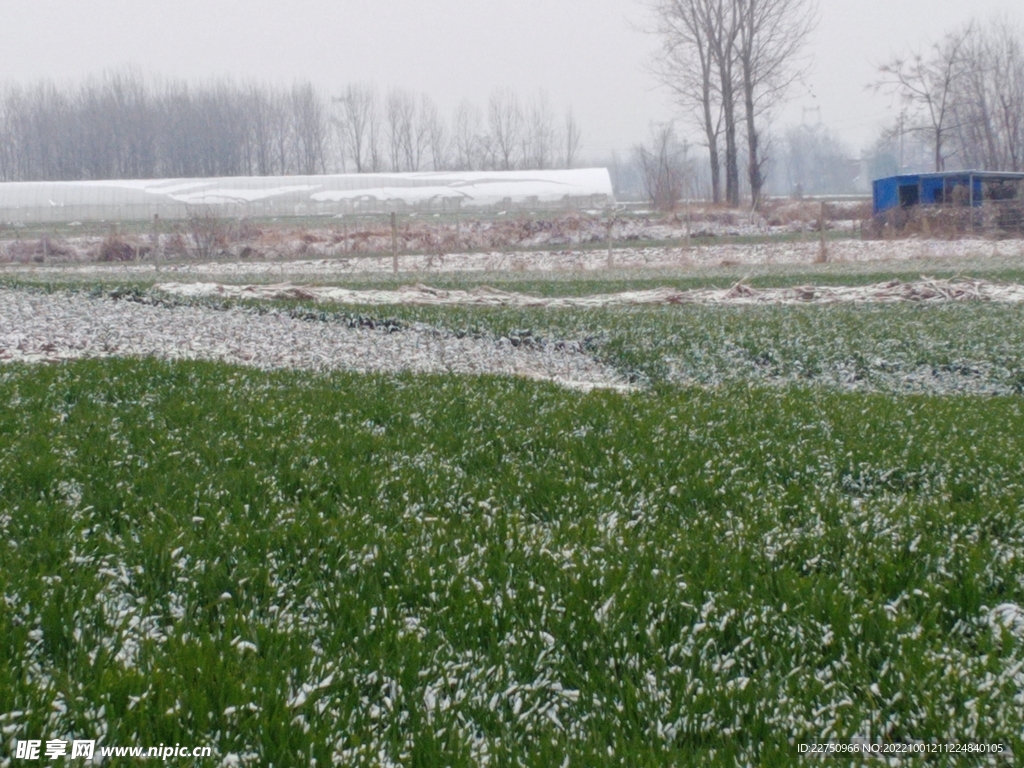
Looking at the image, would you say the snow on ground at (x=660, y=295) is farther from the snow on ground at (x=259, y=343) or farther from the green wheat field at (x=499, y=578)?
the green wheat field at (x=499, y=578)

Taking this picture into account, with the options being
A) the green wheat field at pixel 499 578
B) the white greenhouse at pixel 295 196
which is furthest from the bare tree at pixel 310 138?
the green wheat field at pixel 499 578

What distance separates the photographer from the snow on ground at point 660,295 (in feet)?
57.3

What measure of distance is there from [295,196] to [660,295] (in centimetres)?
3753

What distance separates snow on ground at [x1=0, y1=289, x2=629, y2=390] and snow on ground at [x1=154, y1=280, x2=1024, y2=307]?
11.9 ft

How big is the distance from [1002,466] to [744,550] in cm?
230

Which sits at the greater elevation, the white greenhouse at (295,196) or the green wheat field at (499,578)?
the white greenhouse at (295,196)

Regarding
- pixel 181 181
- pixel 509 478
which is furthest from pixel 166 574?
pixel 181 181

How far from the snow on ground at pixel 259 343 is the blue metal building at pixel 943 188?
33.3 meters

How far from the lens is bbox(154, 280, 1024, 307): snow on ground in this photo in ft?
57.3

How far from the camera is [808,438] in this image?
6.26 m

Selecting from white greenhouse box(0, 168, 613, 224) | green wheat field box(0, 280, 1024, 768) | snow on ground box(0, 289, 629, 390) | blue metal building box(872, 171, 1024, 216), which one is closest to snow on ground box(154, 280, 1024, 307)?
snow on ground box(0, 289, 629, 390)

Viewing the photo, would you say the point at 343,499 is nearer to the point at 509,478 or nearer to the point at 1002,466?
the point at 509,478

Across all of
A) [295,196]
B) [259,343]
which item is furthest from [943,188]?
[259,343]

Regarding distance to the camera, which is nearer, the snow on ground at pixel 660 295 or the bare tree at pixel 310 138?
the snow on ground at pixel 660 295
